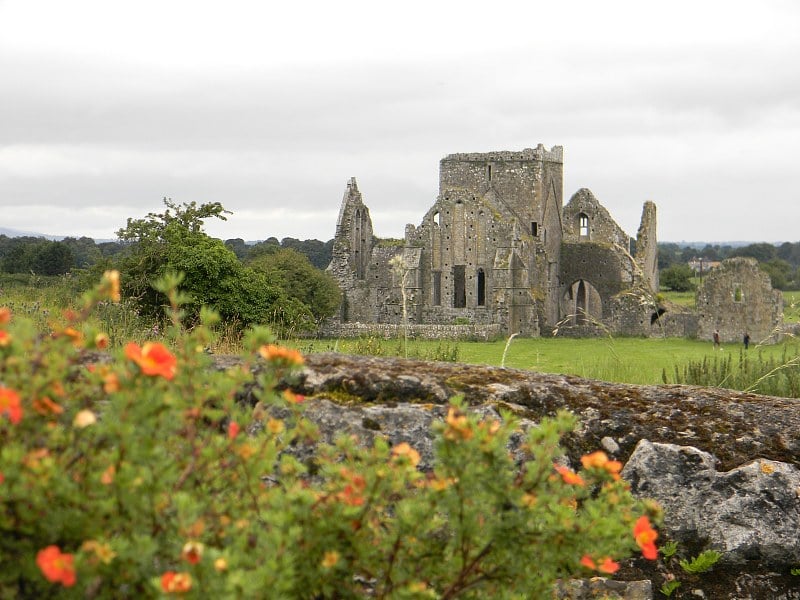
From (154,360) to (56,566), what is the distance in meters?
0.55

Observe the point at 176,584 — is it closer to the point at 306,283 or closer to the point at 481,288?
the point at 306,283

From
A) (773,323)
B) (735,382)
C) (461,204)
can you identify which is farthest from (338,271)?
(735,382)

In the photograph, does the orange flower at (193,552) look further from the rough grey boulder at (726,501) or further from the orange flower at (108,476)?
the rough grey boulder at (726,501)

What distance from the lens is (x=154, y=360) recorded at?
2.35 meters

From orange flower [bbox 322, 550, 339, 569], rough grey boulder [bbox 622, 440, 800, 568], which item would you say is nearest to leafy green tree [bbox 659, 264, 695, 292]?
rough grey boulder [bbox 622, 440, 800, 568]

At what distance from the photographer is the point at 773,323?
4069 cm

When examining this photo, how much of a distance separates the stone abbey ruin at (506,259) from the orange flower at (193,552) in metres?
41.5

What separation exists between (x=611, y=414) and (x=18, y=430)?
3.70m

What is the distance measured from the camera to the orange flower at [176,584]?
208cm

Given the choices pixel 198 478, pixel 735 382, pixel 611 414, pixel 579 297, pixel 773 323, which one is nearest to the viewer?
pixel 198 478

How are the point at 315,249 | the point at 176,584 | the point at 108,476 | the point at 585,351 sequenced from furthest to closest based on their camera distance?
the point at 315,249
the point at 585,351
the point at 108,476
the point at 176,584

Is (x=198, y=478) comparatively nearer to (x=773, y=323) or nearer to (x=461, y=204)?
(x=773, y=323)

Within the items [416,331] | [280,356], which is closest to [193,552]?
[280,356]

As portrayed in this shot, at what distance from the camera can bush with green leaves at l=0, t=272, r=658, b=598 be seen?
88.6 inches
